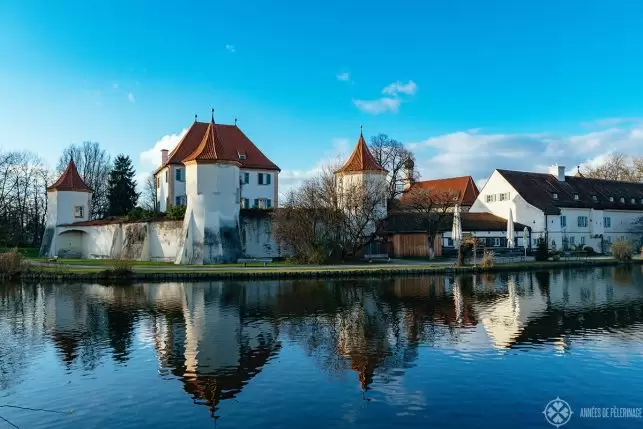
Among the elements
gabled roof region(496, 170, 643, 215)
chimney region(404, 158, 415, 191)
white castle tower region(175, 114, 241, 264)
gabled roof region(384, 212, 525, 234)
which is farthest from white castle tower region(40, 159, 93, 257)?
gabled roof region(496, 170, 643, 215)

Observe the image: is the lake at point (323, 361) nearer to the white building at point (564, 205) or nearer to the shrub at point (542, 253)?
the shrub at point (542, 253)

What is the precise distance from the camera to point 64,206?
4650cm

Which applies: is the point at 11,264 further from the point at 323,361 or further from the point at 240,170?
the point at 323,361

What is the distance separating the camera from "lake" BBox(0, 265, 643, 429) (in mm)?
8656

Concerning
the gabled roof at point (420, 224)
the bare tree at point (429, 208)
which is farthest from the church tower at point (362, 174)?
the bare tree at point (429, 208)

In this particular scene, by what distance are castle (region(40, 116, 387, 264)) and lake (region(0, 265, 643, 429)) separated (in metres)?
14.5

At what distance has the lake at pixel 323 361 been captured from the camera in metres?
8.66

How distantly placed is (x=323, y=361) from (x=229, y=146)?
37.5 metres

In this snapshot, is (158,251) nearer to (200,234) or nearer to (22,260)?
(200,234)

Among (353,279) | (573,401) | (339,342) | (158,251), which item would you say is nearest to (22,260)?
(158,251)

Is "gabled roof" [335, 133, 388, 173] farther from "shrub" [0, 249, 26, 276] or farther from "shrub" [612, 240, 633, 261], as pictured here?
"shrub" [0, 249, 26, 276]

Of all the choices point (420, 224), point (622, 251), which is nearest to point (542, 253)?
point (622, 251)

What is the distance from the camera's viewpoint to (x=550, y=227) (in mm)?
48500

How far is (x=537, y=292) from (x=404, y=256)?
18304 millimetres
